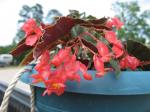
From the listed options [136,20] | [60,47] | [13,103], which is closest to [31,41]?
[60,47]

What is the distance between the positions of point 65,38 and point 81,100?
0.11 metres

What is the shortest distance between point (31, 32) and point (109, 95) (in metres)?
0.19

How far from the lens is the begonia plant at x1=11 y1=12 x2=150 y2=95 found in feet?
1.77

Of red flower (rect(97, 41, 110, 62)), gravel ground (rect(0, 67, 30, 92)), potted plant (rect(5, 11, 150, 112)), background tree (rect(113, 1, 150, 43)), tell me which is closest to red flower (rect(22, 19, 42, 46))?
potted plant (rect(5, 11, 150, 112))

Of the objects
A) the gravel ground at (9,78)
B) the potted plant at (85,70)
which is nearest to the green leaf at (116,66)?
the potted plant at (85,70)

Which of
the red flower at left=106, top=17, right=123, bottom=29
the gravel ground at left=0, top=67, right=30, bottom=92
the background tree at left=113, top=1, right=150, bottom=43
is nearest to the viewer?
the red flower at left=106, top=17, right=123, bottom=29

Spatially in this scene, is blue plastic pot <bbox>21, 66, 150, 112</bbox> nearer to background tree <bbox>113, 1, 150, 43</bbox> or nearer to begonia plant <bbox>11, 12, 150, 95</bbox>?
begonia plant <bbox>11, 12, 150, 95</bbox>

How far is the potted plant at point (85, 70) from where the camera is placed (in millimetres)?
539

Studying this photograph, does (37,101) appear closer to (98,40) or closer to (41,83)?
(41,83)

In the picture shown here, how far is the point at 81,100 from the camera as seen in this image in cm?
57

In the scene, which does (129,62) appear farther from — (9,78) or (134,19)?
(134,19)

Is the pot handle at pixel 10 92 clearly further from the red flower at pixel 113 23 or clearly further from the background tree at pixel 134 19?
the background tree at pixel 134 19

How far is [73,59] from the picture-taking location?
55 cm

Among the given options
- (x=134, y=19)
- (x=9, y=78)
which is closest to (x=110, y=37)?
(x=9, y=78)
